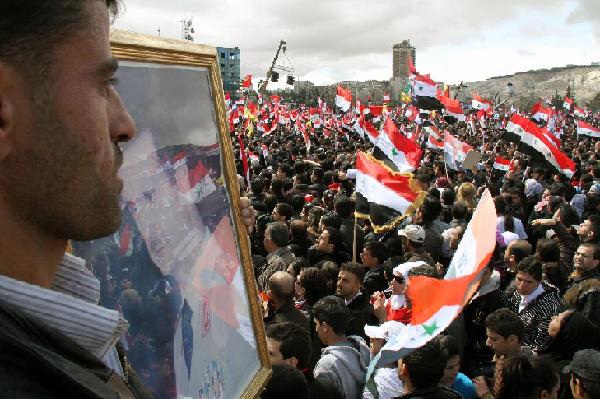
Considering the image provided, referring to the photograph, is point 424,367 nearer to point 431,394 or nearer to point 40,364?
point 431,394

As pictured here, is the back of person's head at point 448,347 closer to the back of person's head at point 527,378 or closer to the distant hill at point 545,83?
the back of person's head at point 527,378

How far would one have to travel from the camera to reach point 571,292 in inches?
197

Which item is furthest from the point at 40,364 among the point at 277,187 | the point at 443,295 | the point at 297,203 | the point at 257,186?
the point at 257,186

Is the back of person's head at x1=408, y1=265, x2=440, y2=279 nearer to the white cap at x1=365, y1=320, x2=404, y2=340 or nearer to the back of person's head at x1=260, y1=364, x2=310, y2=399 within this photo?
the white cap at x1=365, y1=320, x2=404, y2=340

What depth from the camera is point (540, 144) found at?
441 inches

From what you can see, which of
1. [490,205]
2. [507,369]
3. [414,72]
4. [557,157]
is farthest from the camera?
[414,72]

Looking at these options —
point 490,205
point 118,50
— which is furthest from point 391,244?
point 118,50

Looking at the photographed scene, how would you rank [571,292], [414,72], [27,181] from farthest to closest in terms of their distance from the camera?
[414,72]
[571,292]
[27,181]

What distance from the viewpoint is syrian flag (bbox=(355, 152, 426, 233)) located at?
608 centimetres

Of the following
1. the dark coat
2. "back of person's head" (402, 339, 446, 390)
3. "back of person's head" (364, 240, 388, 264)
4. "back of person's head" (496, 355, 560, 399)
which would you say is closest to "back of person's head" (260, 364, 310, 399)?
"back of person's head" (402, 339, 446, 390)

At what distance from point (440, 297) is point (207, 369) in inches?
54.6

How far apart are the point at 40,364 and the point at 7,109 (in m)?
0.36

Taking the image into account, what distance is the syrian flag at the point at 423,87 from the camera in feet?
62.7

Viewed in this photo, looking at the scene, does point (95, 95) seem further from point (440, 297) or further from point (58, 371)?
point (440, 297)
